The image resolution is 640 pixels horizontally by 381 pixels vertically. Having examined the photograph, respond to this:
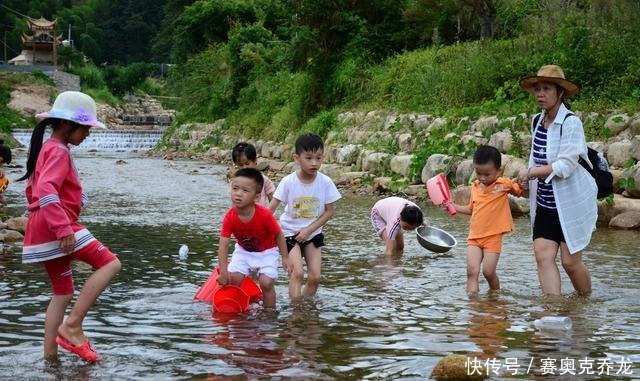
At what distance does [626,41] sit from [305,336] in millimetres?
12028

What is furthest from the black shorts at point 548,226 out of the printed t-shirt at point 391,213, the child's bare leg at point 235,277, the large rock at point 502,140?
the large rock at point 502,140

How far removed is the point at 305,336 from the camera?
5.77m

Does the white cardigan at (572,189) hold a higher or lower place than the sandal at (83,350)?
higher

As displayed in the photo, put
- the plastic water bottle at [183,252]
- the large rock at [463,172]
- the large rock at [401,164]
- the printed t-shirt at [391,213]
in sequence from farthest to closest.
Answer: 1. the large rock at [401,164]
2. the large rock at [463,172]
3. the printed t-shirt at [391,213]
4. the plastic water bottle at [183,252]

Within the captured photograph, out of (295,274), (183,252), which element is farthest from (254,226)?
(183,252)

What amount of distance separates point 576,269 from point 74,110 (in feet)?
12.9

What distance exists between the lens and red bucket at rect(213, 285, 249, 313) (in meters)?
6.56

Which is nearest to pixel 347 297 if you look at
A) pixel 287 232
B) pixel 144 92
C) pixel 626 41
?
pixel 287 232

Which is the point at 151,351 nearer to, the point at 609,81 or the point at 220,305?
the point at 220,305

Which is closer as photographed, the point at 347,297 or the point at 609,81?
the point at 347,297

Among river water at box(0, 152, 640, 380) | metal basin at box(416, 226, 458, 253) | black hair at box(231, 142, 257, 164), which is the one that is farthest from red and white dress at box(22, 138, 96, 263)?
metal basin at box(416, 226, 458, 253)

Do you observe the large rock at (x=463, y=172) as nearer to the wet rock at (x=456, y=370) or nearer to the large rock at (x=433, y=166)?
the large rock at (x=433, y=166)

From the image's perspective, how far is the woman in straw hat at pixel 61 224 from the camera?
16.0ft

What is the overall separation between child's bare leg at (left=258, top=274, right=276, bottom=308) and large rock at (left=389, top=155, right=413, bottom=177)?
10.5 meters
